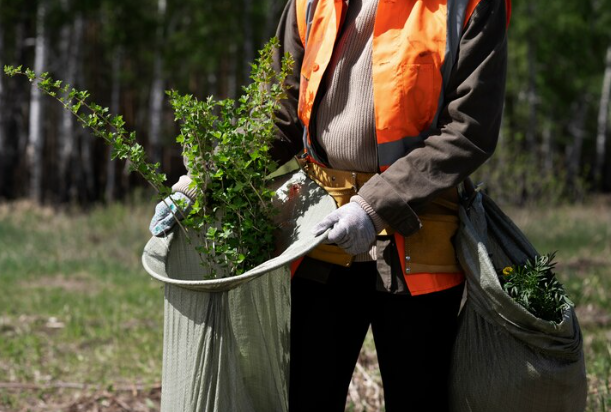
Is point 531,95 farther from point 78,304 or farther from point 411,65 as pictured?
point 411,65

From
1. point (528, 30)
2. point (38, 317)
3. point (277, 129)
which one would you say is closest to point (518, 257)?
point (277, 129)

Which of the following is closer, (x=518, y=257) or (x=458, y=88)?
(x=458, y=88)

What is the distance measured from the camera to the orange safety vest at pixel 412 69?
2.36 m

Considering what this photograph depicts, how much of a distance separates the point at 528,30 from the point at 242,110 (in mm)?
19708

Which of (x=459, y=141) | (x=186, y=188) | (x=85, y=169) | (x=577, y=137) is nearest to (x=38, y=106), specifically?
(x=85, y=169)

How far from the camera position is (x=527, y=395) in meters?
2.38

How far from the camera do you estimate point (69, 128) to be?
1655cm

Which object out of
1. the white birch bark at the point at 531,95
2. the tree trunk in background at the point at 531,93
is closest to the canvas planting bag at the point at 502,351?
the tree trunk in background at the point at 531,93

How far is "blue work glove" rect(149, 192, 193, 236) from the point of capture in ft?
8.11

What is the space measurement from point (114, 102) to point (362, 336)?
1868 centimetres

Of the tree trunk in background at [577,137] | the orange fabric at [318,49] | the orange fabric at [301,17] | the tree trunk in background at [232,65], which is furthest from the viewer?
the tree trunk in background at [577,137]

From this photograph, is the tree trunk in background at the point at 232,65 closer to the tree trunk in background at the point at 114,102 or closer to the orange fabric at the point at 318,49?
the tree trunk in background at the point at 114,102

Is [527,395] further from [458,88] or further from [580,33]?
[580,33]

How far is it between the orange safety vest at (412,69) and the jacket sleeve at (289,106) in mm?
389
